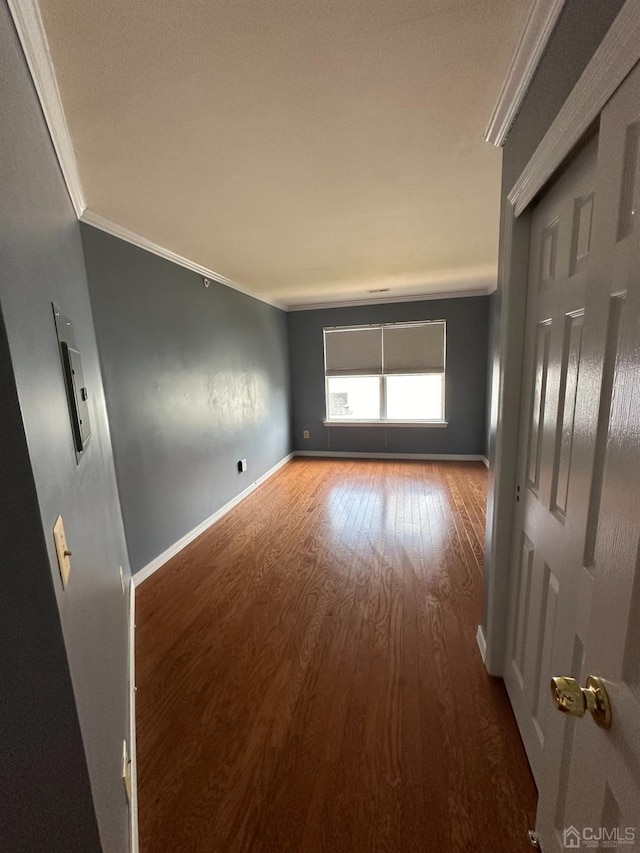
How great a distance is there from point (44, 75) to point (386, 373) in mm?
4780

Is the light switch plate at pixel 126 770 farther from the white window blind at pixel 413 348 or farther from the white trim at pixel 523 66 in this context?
the white window blind at pixel 413 348

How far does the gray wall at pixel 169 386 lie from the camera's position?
7.70 feet

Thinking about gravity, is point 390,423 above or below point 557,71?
below

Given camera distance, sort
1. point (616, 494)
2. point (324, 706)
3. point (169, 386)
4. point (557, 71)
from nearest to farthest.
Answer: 1. point (616, 494)
2. point (557, 71)
3. point (324, 706)
4. point (169, 386)

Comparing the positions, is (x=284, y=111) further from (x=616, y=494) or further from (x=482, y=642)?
(x=482, y=642)

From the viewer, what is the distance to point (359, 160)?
168 centimetres

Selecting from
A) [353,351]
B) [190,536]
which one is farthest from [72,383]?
[353,351]

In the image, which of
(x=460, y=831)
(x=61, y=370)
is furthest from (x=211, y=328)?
(x=460, y=831)

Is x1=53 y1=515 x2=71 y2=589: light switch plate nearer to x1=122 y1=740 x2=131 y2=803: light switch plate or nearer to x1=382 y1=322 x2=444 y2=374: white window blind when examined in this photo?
x1=122 y1=740 x2=131 y2=803: light switch plate

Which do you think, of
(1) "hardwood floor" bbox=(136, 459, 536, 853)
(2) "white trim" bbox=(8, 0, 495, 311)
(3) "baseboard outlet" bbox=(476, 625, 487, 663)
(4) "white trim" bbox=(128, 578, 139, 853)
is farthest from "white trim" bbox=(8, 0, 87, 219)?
(3) "baseboard outlet" bbox=(476, 625, 487, 663)

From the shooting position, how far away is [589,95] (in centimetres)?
74

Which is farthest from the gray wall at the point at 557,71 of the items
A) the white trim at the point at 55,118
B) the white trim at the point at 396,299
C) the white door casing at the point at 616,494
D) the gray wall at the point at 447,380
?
the gray wall at the point at 447,380

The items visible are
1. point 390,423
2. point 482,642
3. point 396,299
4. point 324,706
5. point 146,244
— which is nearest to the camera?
point 324,706

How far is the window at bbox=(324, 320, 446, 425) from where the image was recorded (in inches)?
208
